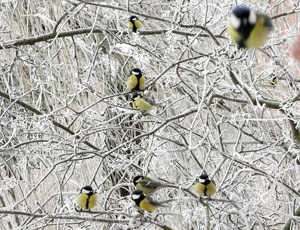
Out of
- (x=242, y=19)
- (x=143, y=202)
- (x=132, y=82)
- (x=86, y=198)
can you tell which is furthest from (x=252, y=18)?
(x=132, y=82)

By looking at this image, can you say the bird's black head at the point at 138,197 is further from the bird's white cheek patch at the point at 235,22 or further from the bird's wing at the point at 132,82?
the bird's white cheek patch at the point at 235,22

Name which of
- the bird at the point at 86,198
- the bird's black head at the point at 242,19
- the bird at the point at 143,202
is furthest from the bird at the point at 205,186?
the bird's black head at the point at 242,19

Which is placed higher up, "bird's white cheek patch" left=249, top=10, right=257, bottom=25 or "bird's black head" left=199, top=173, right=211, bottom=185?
"bird's white cheek patch" left=249, top=10, right=257, bottom=25

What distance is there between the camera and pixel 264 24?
4.35ft

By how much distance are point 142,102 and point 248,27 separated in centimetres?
126

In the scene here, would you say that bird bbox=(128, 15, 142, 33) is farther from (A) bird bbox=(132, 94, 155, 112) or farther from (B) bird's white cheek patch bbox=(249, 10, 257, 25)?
(B) bird's white cheek patch bbox=(249, 10, 257, 25)

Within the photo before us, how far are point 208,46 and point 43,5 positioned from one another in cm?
102

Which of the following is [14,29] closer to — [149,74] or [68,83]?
[68,83]

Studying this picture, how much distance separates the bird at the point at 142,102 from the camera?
2471 mm

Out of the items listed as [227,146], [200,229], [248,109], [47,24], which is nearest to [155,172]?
[227,146]

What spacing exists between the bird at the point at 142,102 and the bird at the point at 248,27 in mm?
1152

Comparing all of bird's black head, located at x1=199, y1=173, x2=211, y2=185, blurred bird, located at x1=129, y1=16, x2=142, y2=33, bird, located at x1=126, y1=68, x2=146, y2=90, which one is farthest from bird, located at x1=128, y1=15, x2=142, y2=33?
bird's black head, located at x1=199, y1=173, x2=211, y2=185

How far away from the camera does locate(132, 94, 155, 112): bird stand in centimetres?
247

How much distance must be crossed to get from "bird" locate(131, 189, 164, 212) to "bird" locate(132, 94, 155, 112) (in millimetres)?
480
